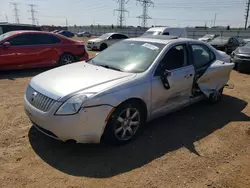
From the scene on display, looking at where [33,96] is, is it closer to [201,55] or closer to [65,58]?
[201,55]

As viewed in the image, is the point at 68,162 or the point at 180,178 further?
the point at 68,162

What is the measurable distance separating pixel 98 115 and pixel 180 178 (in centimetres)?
128

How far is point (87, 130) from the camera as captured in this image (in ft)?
9.49

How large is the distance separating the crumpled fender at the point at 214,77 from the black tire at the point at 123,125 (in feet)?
5.60

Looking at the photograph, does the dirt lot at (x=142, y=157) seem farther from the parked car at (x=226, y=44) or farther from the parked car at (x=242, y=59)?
the parked car at (x=226, y=44)

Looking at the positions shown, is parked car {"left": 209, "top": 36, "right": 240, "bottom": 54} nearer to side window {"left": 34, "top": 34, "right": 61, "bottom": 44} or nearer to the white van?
the white van

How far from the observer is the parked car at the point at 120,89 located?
285 cm

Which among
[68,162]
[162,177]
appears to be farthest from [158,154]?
[68,162]

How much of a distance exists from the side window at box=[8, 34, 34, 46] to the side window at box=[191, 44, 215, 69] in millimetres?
5857

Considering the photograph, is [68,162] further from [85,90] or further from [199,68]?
[199,68]

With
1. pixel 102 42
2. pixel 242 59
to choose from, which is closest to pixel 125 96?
pixel 242 59

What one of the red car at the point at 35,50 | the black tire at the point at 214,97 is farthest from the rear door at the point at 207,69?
the red car at the point at 35,50

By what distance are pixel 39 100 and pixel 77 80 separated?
590 millimetres

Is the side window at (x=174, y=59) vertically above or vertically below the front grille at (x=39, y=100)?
above
